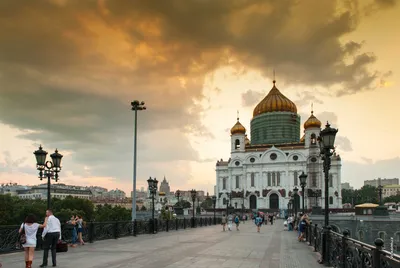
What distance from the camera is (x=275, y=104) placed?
343ft

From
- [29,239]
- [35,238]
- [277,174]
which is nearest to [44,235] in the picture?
[35,238]

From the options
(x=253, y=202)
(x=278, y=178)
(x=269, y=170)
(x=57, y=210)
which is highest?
(x=269, y=170)

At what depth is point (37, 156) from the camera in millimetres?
18453

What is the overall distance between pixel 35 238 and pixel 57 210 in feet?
282

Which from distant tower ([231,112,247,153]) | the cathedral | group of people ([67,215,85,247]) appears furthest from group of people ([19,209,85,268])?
distant tower ([231,112,247,153])

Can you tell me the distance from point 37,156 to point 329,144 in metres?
13.1

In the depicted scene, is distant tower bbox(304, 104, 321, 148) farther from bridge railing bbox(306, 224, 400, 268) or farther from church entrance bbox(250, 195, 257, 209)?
bridge railing bbox(306, 224, 400, 268)

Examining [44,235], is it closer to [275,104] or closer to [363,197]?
[275,104]

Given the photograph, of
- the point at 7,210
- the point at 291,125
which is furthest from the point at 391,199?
the point at 7,210

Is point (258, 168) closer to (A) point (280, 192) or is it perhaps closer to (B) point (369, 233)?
(A) point (280, 192)

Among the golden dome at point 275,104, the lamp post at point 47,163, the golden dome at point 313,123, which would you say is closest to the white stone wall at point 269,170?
the golden dome at point 313,123

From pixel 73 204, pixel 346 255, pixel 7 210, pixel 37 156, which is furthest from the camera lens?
pixel 73 204

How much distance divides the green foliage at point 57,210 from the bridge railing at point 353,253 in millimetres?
65529

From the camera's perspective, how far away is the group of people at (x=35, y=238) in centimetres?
1078
